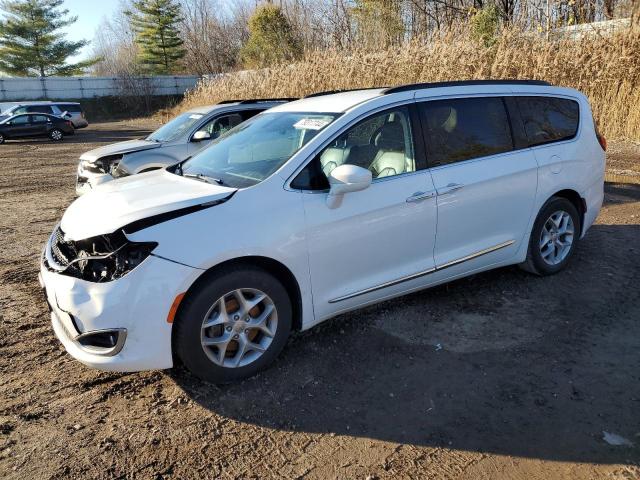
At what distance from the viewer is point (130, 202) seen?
3.39 metres

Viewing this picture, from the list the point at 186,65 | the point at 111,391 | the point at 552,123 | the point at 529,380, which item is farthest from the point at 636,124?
the point at 186,65

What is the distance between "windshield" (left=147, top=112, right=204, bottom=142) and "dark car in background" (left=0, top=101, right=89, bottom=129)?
65.0 feet

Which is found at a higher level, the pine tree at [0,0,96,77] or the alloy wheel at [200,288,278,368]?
the pine tree at [0,0,96,77]

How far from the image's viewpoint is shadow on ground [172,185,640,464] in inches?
111

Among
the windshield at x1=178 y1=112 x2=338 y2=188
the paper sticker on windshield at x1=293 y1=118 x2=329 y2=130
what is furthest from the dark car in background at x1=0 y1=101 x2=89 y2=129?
the paper sticker on windshield at x1=293 y1=118 x2=329 y2=130

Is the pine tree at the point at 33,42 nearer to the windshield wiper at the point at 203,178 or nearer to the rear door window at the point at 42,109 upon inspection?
the rear door window at the point at 42,109

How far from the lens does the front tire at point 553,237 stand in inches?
185

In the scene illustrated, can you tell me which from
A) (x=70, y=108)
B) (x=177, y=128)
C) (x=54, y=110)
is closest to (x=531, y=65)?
(x=177, y=128)

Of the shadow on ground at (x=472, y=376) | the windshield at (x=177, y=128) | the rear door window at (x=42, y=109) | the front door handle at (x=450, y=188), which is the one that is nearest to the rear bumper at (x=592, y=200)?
the shadow on ground at (x=472, y=376)

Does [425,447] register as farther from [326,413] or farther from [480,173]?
[480,173]

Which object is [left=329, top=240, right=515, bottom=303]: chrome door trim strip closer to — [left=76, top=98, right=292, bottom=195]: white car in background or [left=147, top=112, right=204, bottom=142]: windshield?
[left=76, top=98, right=292, bottom=195]: white car in background

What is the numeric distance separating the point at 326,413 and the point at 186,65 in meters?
58.1

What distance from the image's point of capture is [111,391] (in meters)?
3.28

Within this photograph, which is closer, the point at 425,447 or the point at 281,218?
the point at 425,447
